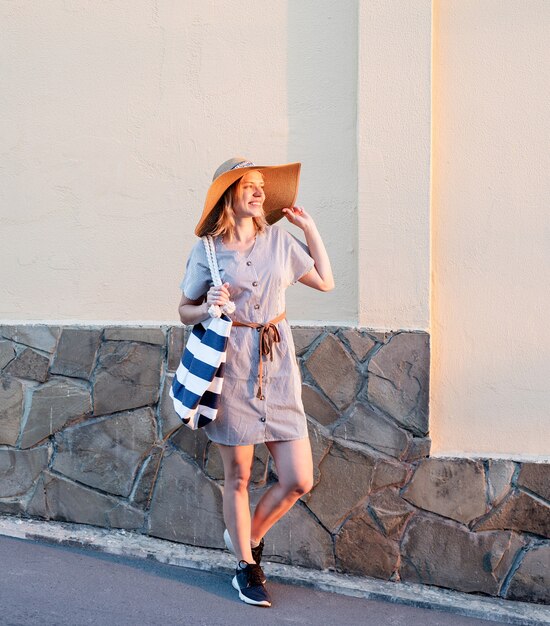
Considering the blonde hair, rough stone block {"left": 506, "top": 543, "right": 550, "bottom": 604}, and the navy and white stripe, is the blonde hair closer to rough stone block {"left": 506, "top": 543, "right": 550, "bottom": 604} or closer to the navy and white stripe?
the navy and white stripe

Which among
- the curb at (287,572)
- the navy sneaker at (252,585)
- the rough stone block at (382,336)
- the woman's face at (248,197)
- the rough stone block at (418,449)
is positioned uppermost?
the woman's face at (248,197)

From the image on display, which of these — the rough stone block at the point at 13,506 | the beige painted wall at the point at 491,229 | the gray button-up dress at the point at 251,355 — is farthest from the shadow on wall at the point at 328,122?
the rough stone block at the point at 13,506

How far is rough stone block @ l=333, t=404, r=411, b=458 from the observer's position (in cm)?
409

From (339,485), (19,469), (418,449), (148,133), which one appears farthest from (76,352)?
(418,449)

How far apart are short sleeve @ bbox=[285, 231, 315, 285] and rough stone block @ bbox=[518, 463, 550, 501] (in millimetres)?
1333

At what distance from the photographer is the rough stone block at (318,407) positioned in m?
4.23

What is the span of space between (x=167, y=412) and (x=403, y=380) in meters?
1.28

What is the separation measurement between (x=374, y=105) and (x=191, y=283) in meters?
1.31

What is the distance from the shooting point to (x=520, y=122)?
3990mm

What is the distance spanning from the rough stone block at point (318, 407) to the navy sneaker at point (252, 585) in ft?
2.65

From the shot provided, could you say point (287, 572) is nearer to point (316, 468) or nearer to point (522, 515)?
point (316, 468)

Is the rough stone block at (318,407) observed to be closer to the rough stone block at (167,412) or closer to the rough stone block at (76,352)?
the rough stone block at (167,412)

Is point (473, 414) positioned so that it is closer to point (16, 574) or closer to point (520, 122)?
point (520, 122)

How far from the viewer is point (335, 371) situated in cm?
422
